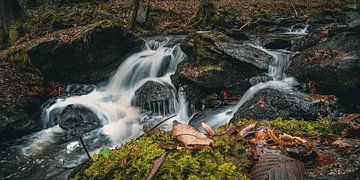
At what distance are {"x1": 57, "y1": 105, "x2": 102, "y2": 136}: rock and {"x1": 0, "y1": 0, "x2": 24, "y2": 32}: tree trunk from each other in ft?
24.0

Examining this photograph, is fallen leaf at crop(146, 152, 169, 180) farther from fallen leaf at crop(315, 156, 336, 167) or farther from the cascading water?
the cascading water

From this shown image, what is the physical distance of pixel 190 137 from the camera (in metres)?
2.71

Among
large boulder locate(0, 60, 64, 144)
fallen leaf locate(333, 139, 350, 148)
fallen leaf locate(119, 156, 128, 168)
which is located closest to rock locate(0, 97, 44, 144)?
large boulder locate(0, 60, 64, 144)

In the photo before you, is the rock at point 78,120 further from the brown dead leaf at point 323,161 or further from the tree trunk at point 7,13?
the brown dead leaf at point 323,161

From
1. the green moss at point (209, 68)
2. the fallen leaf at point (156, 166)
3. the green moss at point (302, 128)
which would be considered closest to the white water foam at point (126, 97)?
the green moss at point (209, 68)

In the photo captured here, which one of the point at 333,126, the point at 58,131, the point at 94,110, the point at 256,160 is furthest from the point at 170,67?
the point at 256,160

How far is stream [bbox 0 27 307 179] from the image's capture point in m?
7.85

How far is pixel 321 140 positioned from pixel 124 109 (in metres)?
8.13

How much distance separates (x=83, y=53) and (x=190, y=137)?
10.2m

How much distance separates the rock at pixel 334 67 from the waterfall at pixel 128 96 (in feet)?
12.9

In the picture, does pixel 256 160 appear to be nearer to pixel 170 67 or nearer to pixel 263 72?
pixel 263 72

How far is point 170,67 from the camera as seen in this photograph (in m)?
12.4

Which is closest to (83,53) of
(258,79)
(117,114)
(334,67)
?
(117,114)

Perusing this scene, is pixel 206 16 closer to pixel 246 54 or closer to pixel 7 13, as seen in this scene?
pixel 246 54
